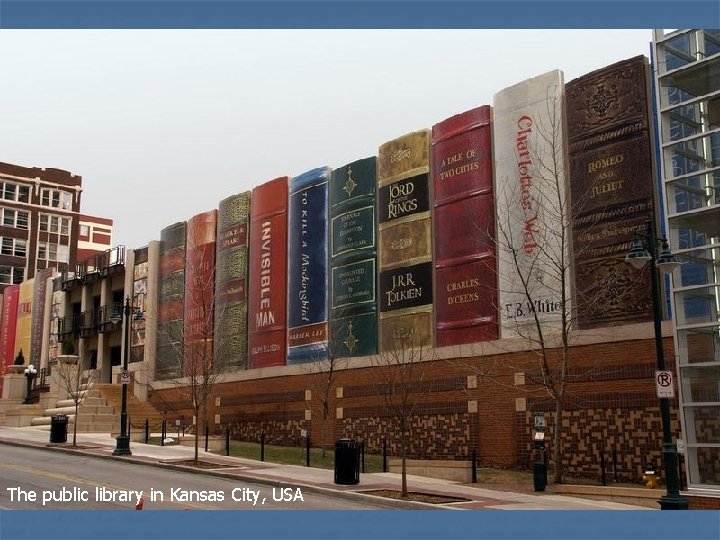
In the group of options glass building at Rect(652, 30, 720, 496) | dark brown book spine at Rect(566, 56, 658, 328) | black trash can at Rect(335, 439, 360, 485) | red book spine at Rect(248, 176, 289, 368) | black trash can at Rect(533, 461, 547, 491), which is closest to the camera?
glass building at Rect(652, 30, 720, 496)

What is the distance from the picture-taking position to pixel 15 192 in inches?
3248

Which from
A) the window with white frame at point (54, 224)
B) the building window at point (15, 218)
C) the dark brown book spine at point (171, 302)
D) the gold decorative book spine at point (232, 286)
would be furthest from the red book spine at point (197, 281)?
the window with white frame at point (54, 224)

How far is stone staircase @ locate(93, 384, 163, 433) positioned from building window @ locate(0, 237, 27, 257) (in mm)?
40447

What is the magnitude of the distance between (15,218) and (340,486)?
71.8 metres

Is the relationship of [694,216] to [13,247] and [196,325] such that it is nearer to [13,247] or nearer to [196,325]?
[196,325]

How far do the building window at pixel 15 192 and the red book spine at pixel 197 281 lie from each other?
47.6m

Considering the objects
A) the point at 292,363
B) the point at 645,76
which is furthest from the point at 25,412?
the point at 645,76

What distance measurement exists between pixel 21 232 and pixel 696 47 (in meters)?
75.3

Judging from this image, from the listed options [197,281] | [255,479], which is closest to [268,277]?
[197,281]

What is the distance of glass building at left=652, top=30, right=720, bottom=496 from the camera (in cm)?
1877

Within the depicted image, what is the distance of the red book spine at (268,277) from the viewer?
35.7 metres

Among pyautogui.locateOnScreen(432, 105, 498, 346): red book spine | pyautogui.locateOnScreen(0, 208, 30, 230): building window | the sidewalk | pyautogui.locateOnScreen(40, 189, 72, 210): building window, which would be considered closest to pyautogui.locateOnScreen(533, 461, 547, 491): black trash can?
the sidewalk

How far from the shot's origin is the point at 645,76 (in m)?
22.7

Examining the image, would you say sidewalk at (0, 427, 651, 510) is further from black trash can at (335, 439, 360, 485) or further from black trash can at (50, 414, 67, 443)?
black trash can at (50, 414, 67, 443)
